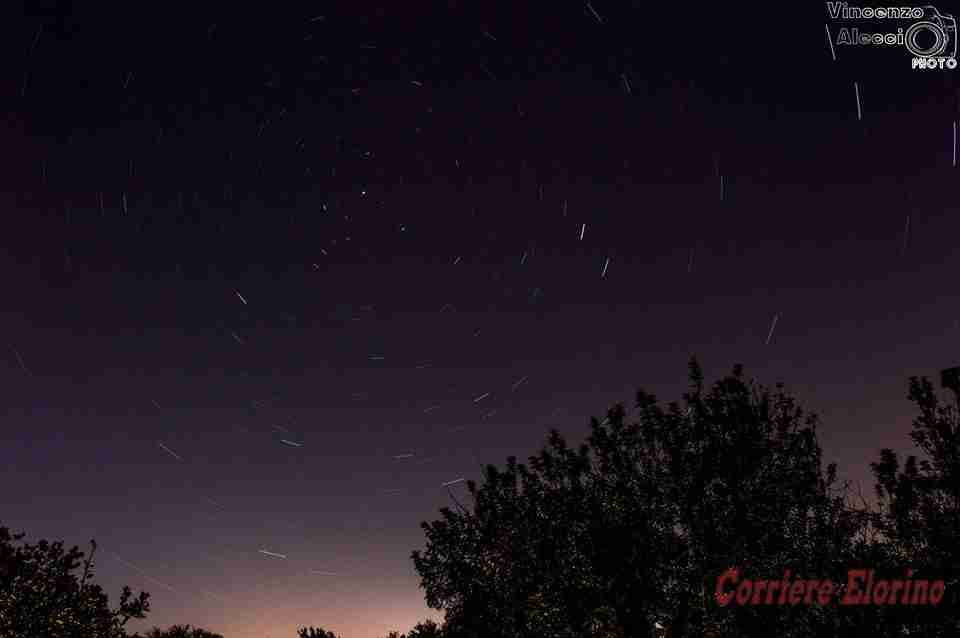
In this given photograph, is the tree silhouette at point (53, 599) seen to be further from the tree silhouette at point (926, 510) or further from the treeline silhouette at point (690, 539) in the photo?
the tree silhouette at point (926, 510)

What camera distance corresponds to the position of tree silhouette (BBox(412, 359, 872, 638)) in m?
17.1

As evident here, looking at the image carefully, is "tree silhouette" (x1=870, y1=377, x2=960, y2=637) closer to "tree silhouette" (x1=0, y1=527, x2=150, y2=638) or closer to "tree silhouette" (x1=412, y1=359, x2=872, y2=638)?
"tree silhouette" (x1=412, y1=359, x2=872, y2=638)

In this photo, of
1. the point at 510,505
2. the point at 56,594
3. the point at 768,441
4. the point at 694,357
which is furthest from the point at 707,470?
the point at 56,594

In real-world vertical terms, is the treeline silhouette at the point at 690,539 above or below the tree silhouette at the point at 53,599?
above

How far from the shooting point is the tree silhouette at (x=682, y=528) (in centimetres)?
1709

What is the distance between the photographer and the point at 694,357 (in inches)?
791

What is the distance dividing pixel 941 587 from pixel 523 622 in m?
12.0

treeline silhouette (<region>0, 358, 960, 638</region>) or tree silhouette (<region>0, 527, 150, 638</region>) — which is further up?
treeline silhouette (<region>0, 358, 960, 638</region>)

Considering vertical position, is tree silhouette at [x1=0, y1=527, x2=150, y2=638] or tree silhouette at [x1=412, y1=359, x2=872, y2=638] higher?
tree silhouette at [x1=412, y1=359, x2=872, y2=638]

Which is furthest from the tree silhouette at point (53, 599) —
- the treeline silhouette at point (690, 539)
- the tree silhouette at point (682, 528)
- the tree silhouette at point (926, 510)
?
the tree silhouette at point (926, 510)

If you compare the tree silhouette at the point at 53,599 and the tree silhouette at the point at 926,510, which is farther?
the tree silhouette at the point at 53,599

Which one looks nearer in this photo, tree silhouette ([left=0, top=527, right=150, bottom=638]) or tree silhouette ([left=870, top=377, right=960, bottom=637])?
tree silhouette ([left=870, top=377, right=960, bottom=637])

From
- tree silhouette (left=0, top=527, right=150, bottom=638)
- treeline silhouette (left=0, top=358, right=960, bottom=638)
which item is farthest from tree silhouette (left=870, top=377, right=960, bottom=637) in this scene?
tree silhouette (left=0, top=527, right=150, bottom=638)

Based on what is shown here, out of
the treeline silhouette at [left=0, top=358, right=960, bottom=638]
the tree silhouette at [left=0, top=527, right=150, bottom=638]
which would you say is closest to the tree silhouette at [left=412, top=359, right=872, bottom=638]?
the treeline silhouette at [left=0, top=358, right=960, bottom=638]
